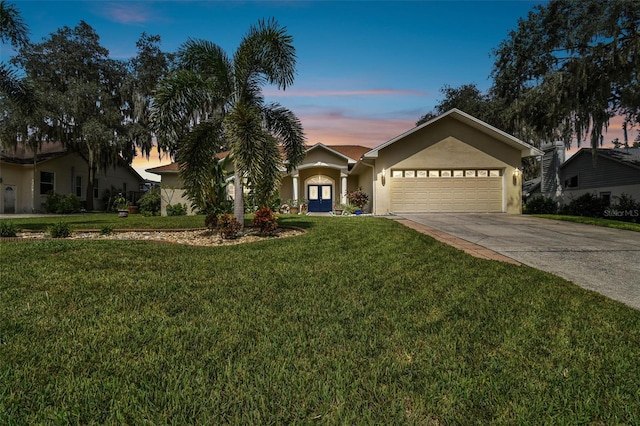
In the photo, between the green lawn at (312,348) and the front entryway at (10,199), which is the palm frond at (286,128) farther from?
the front entryway at (10,199)

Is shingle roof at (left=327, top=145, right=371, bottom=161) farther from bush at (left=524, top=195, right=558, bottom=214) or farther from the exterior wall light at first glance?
bush at (left=524, top=195, right=558, bottom=214)

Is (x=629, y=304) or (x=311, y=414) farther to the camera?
(x=629, y=304)

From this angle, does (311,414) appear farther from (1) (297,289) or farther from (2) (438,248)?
(2) (438,248)

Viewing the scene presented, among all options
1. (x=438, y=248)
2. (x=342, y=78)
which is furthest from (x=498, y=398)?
(x=342, y=78)

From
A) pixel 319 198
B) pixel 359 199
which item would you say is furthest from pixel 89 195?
pixel 359 199

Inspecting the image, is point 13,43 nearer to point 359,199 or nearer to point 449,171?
point 359,199

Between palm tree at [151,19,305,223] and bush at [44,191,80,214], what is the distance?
18042mm

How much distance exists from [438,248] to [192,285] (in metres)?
4.50

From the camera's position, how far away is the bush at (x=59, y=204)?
21.4m

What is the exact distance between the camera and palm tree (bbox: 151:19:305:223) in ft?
25.1

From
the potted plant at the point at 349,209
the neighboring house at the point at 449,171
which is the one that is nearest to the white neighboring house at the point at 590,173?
the neighboring house at the point at 449,171

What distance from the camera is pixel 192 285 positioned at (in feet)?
13.4

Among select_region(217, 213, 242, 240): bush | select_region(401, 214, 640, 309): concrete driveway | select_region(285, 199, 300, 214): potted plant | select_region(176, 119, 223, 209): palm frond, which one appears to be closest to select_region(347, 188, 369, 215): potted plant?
select_region(285, 199, 300, 214): potted plant

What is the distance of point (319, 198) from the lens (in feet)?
68.0
